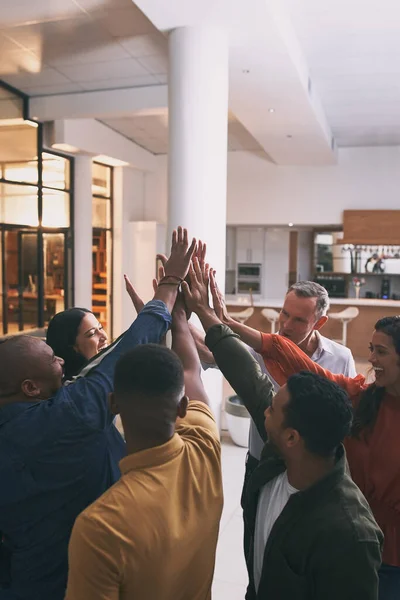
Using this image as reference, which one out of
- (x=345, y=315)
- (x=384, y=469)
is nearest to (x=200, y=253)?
(x=384, y=469)

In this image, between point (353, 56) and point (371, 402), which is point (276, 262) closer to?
point (353, 56)

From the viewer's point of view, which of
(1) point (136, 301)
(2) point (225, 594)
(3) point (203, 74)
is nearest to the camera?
(1) point (136, 301)

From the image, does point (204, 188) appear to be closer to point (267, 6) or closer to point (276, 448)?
point (267, 6)

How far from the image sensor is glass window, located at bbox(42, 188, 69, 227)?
8.41 metres

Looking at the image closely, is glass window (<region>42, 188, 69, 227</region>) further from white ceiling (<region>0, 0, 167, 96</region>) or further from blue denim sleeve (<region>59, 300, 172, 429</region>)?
blue denim sleeve (<region>59, 300, 172, 429</region>)

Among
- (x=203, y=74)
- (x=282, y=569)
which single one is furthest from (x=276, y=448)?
(x=203, y=74)

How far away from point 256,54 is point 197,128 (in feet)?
3.83

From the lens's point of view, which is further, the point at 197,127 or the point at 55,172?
the point at 55,172

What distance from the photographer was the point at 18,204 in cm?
787

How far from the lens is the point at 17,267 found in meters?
8.01

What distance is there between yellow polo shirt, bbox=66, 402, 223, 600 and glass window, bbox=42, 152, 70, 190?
307 inches

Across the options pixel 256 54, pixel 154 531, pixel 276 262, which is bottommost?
Answer: pixel 154 531

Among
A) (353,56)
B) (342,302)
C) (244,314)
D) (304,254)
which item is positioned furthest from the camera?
(304,254)

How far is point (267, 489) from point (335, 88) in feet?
Result: 19.9
